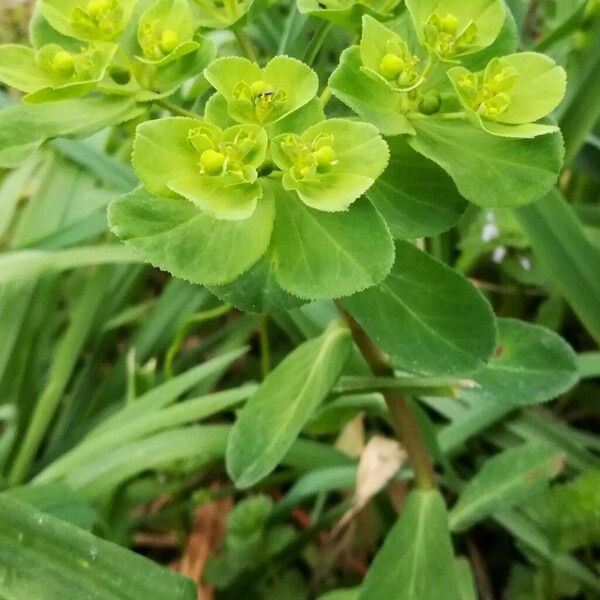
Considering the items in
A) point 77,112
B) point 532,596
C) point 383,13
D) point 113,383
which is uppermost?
point 383,13

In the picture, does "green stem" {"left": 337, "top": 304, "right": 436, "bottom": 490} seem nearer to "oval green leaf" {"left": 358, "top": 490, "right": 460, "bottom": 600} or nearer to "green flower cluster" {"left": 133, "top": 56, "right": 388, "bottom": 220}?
"oval green leaf" {"left": 358, "top": 490, "right": 460, "bottom": 600}

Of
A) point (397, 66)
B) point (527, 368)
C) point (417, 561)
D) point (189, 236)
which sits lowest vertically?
point (417, 561)

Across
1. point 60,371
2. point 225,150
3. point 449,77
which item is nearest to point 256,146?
point 225,150

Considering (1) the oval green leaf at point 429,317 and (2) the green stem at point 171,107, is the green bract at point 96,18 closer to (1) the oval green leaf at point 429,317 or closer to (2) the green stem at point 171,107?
(2) the green stem at point 171,107

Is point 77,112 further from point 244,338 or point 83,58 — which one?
point 244,338

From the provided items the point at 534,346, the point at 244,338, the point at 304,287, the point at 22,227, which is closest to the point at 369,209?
the point at 304,287

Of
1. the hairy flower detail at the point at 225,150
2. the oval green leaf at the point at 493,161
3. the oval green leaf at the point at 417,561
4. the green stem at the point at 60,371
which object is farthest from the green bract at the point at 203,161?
the green stem at the point at 60,371

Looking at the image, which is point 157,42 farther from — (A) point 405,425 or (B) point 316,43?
(A) point 405,425
